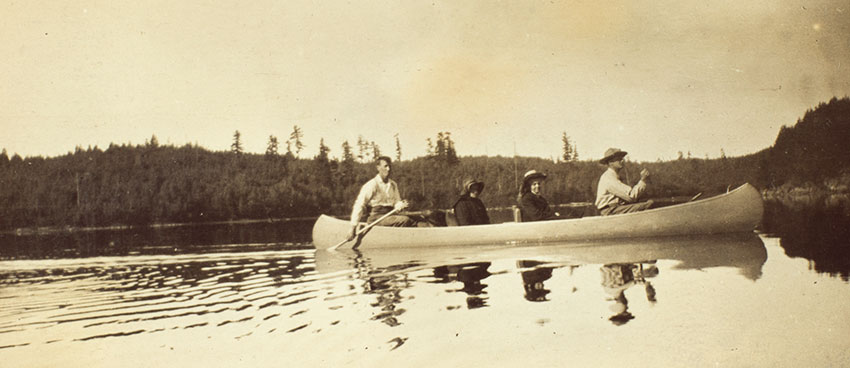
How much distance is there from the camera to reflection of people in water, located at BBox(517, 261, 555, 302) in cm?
536

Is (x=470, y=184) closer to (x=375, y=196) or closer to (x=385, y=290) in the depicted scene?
(x=375, y=196)

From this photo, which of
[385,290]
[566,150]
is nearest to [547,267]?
[385,290]

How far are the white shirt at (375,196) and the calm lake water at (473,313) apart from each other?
7.04ft

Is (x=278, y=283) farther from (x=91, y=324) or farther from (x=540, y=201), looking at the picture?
(x=540, y=201)

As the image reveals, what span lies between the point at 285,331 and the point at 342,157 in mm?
37628

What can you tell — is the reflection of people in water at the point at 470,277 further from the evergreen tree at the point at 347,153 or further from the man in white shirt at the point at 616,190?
the evergreen tree at the point at 347,153

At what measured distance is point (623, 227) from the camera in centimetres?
924

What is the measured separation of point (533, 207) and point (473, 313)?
5469 millimetres

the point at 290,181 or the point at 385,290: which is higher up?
the point at 290,181

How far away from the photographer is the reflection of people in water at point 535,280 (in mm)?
5363

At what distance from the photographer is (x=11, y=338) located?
489 cm

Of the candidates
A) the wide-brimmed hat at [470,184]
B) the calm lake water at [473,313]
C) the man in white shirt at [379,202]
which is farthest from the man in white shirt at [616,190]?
the man in white shirt at [379,202]

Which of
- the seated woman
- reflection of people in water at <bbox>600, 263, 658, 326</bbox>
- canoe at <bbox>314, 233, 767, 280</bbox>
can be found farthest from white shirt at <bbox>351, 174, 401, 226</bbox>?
reflection of people in water at <bbox>600, 263, 658, 326</bbox>

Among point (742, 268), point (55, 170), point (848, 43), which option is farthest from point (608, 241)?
point (55, 170)
